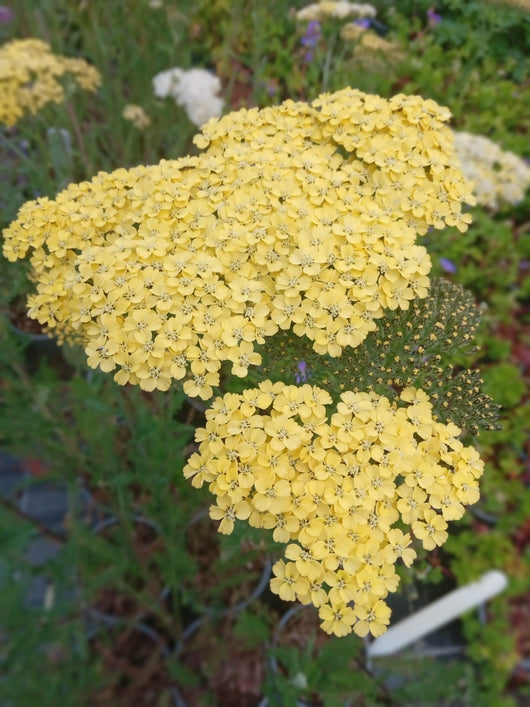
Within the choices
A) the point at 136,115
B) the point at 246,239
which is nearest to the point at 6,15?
the point at 136,115

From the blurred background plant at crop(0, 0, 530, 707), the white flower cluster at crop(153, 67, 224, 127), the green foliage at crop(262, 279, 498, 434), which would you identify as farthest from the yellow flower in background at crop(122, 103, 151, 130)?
the green foliage at crop(262, 279, 498, 434)

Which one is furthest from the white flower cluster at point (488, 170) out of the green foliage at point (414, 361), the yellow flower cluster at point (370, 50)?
the green foliage at point (414, 361)

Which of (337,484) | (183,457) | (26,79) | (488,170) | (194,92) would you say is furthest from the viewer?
(488,170)

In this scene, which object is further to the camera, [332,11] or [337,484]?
[332,11]

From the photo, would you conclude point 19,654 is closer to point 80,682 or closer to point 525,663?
point 80,682

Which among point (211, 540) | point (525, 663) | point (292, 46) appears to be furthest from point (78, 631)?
point (292, 46)

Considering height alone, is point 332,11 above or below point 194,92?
above

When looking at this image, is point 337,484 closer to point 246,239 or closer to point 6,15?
point 246,239

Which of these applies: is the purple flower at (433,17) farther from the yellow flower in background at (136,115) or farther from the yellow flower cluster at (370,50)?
the yellow flower in background at (136,115)

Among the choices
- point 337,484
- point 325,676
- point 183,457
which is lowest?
point 325,676
